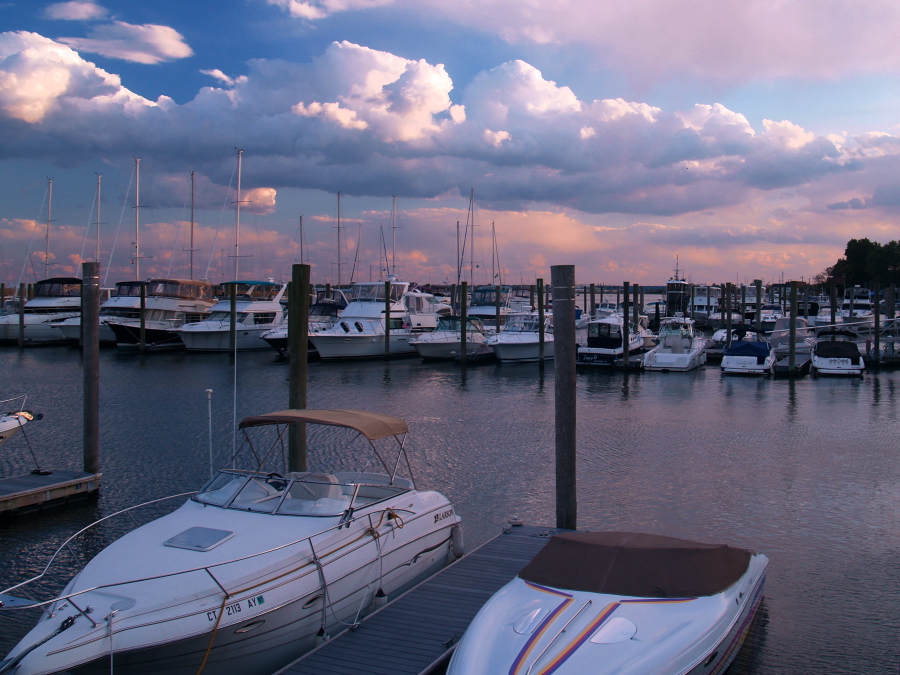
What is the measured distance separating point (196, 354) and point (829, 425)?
33.0m

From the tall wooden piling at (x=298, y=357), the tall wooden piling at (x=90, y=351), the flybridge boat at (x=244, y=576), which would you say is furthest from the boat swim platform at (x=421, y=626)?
the tall wooden piling at (x=90, y=351)

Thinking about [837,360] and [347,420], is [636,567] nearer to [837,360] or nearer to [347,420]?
[347,420]

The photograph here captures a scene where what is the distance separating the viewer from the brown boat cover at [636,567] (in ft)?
20.1

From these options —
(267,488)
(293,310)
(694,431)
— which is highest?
(293,310)

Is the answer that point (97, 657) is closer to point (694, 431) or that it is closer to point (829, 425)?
point (694, 431)

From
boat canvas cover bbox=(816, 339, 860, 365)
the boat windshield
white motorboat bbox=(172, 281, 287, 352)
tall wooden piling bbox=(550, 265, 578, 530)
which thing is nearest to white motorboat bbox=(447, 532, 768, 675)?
tall wooden piling bbox=(550, 265, 578, 530)

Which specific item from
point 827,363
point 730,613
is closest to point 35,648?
point 730,613

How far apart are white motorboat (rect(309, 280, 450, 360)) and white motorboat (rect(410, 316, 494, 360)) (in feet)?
3.67

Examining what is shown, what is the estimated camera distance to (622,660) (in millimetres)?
5164

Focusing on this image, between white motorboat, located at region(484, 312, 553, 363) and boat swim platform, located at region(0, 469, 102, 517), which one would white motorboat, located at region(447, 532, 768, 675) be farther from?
white motorboat, located at region(484, 312, 553, 363)

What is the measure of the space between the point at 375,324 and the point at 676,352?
16.2 m

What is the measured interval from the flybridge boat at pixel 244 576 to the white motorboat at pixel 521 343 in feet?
90.1

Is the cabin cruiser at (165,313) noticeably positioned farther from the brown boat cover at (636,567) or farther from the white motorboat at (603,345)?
the brown boat cover at (636,567)

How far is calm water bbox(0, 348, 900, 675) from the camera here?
28.6 ft
